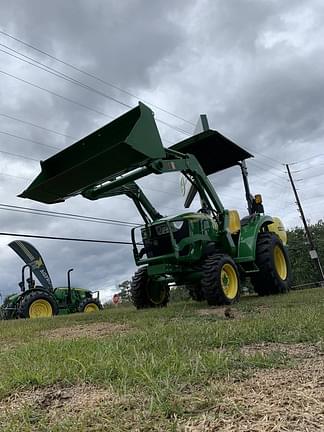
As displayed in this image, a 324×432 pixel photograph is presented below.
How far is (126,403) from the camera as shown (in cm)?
170

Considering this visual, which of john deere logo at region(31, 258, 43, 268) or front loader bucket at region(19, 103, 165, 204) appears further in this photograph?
john deere logo at region(31, 258, 43, 268)

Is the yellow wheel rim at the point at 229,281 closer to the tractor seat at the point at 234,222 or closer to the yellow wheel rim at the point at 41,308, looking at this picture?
the tractor seat at the point at 234,222

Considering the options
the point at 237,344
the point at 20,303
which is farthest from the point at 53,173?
the point at 20,303

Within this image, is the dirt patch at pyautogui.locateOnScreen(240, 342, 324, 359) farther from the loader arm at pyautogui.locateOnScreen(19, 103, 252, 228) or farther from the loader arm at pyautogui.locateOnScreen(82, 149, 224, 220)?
the loader arm at pyautogui.locateOnScreen(82, 149, 224, 220)

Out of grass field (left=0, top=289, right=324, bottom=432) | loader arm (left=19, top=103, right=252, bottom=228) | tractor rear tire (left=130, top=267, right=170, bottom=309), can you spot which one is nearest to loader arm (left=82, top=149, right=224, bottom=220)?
loader arm (left=19, top=103, right=252, bottom=228)

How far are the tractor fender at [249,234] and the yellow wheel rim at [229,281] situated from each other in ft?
2.28

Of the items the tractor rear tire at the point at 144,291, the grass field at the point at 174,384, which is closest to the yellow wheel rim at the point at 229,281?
the tractor rear tire at the point at 144,291

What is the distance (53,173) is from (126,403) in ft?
17.8

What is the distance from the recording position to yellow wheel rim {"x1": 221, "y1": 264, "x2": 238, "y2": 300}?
6.86m

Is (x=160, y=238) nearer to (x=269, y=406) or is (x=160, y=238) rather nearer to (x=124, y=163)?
(x=124, y=163)

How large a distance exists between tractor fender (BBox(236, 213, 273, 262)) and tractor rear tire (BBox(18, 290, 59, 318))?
6713 mm

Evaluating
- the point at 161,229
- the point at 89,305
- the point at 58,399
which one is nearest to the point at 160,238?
the point at 161,229

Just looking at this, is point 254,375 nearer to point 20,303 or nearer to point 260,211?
point 260,211

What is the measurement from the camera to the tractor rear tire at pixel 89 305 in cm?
1479
